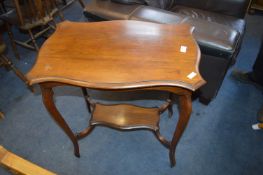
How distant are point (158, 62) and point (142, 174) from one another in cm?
75

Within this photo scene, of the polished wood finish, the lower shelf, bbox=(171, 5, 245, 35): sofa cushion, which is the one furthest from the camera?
bbox=(171, 5, 245, 35): sofa cushion

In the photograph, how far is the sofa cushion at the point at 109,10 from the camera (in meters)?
1.44

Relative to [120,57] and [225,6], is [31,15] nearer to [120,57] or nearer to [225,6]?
[120,57]

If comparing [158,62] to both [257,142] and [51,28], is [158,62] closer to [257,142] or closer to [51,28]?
Answer: [257,142]

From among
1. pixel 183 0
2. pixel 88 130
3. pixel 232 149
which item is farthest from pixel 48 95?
pixel 183 0

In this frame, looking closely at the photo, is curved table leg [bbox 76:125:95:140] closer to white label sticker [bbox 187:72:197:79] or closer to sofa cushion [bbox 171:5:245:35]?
white label sticker [bbox 187:72:197:79]

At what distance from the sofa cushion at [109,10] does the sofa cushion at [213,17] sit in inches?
22.7

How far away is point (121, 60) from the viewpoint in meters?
1.01

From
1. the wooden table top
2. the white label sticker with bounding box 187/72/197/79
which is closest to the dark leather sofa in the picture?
the wooden table top

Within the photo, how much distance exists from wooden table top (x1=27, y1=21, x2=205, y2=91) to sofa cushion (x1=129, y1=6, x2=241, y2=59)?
171 mm

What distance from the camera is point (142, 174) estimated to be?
1.39 metres

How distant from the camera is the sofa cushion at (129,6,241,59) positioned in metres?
1.24

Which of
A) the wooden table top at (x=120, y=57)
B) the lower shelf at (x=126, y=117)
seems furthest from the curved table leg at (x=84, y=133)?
the wooden table top at (x=120, y=57)

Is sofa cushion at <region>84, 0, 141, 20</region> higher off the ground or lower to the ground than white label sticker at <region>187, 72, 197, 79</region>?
higher
